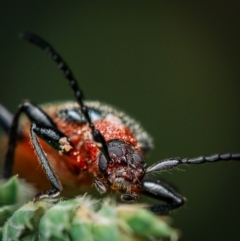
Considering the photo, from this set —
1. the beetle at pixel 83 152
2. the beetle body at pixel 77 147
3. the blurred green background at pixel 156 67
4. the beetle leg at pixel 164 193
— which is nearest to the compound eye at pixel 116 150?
the beetle at pixel 83 152

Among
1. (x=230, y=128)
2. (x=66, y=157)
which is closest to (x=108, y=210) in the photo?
(x=66, y=157)

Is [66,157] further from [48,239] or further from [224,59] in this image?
[224,59]

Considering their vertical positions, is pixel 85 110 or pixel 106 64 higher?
pixel 106 64

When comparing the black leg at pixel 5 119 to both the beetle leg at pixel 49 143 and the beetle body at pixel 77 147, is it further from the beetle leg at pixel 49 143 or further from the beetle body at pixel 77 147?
the beetle leg at pixel 49 143

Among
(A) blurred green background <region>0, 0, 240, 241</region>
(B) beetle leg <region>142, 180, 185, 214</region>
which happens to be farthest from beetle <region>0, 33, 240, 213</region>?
(A) blurred green background <region>0, 0, 240, 241</region>

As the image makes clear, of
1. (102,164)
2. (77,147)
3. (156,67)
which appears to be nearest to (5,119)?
(77,147)

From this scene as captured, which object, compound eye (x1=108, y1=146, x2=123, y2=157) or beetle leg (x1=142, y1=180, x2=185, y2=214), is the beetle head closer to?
compound eye (x1=108, y1=146, x2=123, y2=157)

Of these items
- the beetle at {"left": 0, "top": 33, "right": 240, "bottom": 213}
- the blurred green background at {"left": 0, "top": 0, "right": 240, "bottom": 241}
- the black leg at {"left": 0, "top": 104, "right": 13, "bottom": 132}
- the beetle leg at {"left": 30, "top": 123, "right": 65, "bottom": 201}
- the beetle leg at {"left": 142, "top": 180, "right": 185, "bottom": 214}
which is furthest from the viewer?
the blurred green background at {"left": 0, "top": 0, "right": 240, "bottom": 241}
